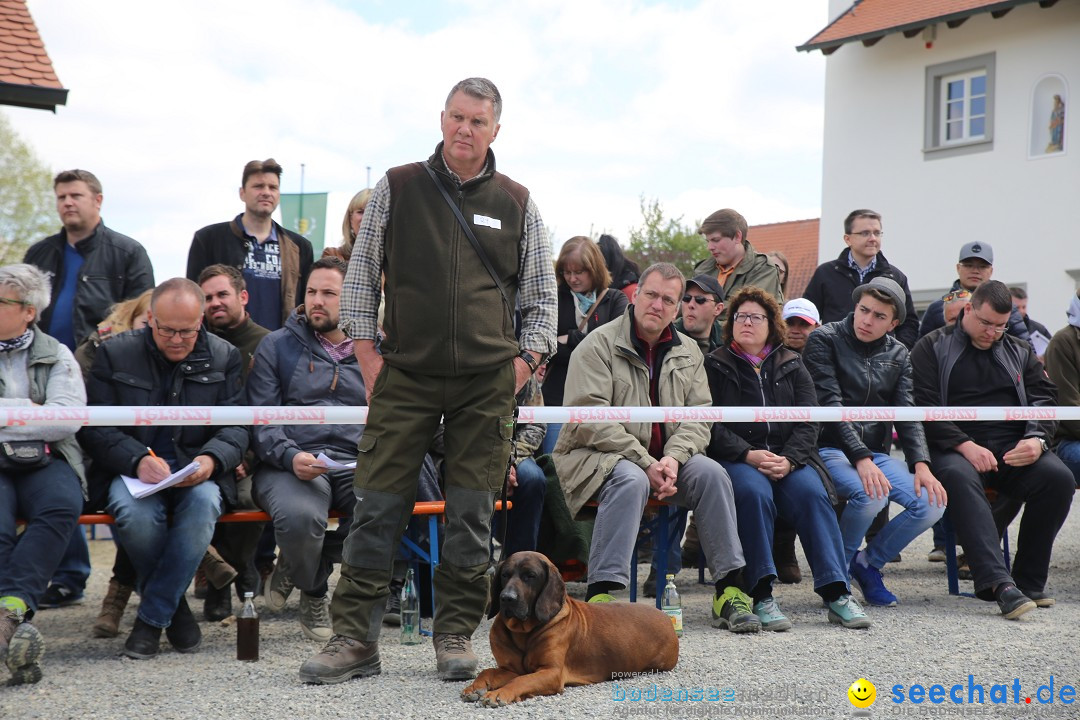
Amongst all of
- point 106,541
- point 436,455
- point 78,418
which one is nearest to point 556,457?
point 436,455

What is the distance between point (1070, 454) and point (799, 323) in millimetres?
1983

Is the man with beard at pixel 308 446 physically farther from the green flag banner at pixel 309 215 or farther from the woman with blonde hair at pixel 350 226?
the green flag banner at pixel 309 215

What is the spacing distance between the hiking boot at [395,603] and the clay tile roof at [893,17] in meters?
16.4

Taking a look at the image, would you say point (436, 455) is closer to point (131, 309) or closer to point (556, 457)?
point (556, 457)

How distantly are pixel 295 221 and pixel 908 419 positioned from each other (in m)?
20.7

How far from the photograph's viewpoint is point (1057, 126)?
18016 mm

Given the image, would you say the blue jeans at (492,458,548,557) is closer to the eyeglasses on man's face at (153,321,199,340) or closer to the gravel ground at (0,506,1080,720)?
the gravel ground at (0,506,1080,720)

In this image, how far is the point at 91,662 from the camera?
4.84 metres

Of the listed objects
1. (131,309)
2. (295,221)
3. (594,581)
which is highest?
(295,221)

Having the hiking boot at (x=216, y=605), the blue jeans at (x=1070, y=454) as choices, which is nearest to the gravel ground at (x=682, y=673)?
the hiking boot at (x=216, y=605)

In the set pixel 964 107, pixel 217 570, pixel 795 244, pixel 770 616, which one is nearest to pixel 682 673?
pixel 770 616

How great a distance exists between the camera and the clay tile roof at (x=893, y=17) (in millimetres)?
18547

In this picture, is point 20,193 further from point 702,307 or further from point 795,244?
point 702,307

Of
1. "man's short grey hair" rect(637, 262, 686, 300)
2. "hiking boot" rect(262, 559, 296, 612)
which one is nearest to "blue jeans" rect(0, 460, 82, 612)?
"hiking boot" rect(262, 559, 296, 612)
